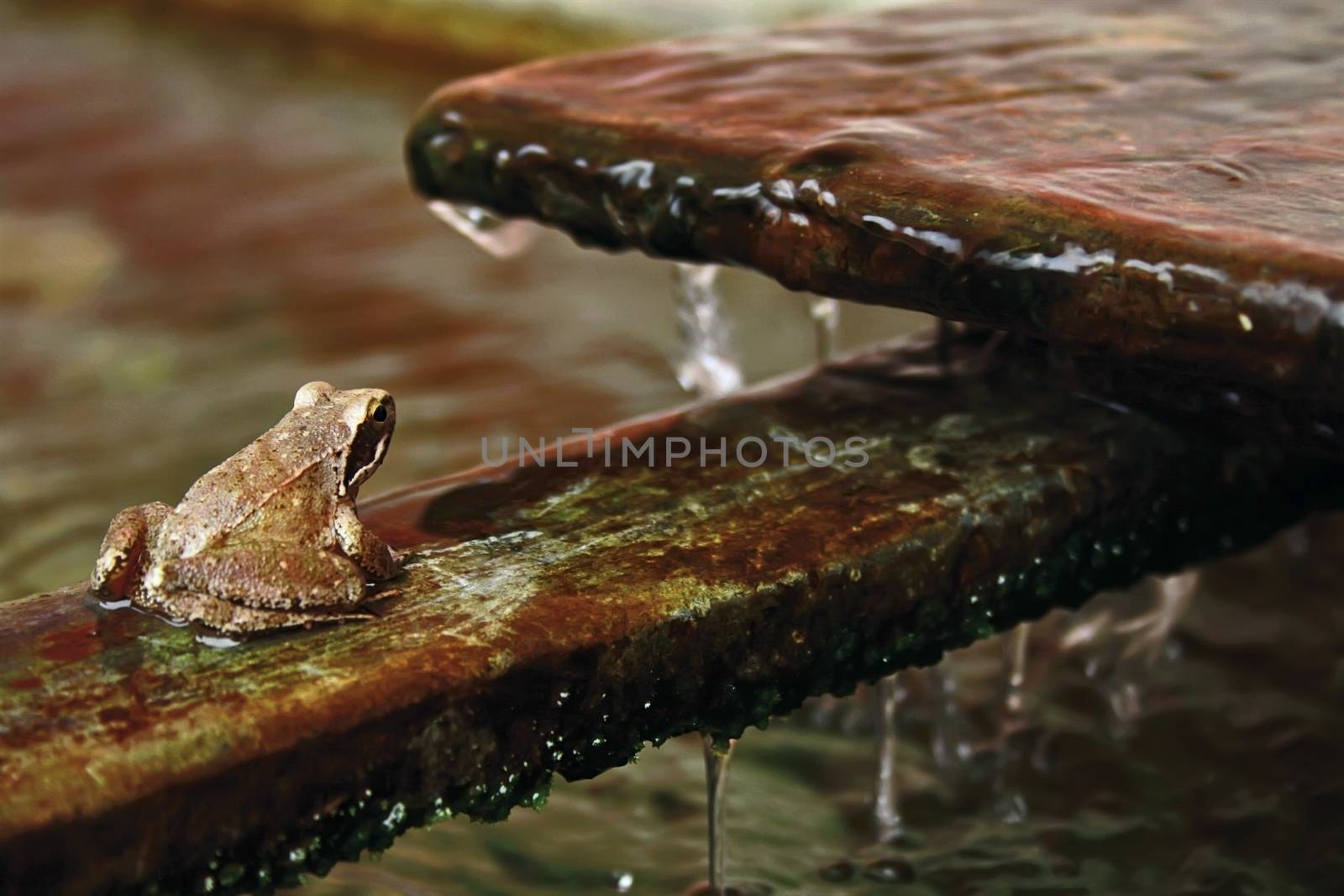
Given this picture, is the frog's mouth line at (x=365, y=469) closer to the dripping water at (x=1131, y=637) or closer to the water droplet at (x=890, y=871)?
the water droplet at (x=890, y=871)

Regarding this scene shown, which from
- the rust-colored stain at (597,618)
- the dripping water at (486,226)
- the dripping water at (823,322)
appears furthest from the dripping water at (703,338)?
the rust-colored stain at (597,618)

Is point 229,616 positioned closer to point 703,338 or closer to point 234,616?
point 234,616

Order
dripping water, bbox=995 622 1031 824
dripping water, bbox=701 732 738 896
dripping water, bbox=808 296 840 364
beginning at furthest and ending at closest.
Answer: dripping water, bbox=808 296 840 364, dripping water, bbox=995 622 1031 824, dripping water, bbox=701 732 738 896

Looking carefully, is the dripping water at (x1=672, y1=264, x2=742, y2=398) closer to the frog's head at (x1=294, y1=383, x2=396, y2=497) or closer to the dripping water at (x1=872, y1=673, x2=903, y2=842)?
the dripping water at (x1=872, y1=673, x2=903, y2=842)

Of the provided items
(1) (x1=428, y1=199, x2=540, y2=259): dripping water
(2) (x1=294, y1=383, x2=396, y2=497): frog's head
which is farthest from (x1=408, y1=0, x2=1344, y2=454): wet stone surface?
(2) (x1=294, y1=383, x2=396, y2=497): frog's head

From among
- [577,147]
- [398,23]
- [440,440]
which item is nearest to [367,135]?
[398,23]

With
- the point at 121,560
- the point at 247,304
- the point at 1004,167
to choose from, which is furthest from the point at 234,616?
the point at 247,304
